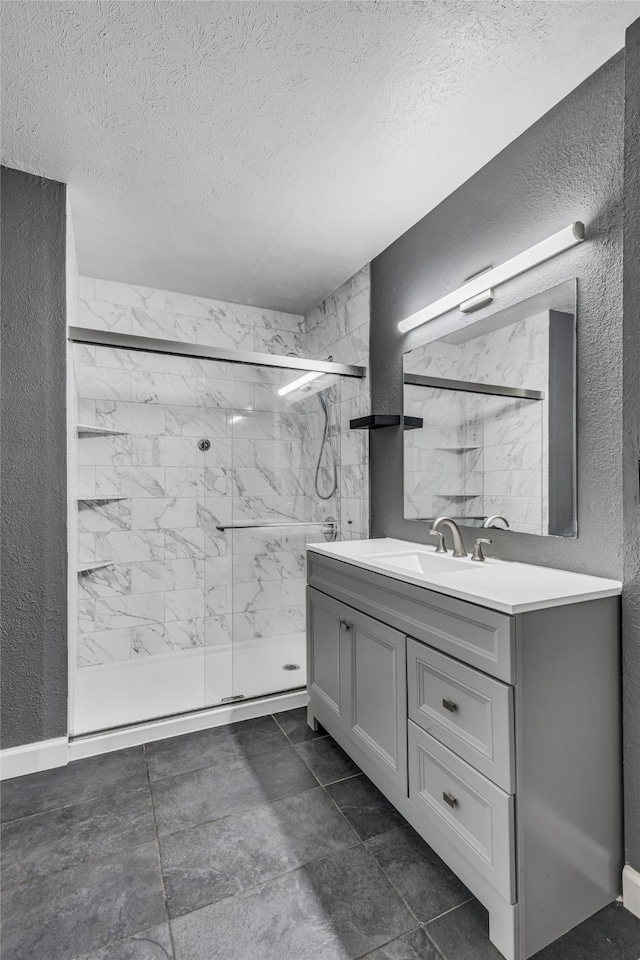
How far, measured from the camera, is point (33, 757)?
6.66ft

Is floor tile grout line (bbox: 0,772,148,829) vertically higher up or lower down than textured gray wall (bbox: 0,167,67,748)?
lower down

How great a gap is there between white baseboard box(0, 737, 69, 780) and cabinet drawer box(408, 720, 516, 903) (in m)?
1.50

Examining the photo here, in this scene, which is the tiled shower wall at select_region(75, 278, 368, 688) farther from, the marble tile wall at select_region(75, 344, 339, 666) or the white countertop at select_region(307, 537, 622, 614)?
the white countertop at select_region(307, 537, 622, 614)

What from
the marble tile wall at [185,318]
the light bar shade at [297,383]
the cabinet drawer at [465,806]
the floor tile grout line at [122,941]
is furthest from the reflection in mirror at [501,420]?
the floor tile grout line at [122,941]

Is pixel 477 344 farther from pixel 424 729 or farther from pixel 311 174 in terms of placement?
pixel 424 729

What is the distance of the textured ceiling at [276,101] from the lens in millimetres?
1386

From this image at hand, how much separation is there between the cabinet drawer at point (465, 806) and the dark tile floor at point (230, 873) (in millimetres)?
187

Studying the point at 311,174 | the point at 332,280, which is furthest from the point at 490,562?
the point at 332,280

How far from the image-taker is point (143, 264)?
9.22ft

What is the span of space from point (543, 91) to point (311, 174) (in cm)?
90

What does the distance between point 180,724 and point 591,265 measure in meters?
2.52

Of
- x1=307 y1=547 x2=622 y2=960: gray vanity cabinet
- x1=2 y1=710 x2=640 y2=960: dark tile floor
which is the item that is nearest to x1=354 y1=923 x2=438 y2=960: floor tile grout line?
x1=2 y1=710 x2=640 y2=960: dark tile floor

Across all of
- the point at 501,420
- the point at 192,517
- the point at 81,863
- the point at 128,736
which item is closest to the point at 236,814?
the point at 81,863

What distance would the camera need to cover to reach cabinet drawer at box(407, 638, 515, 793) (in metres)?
1.19
